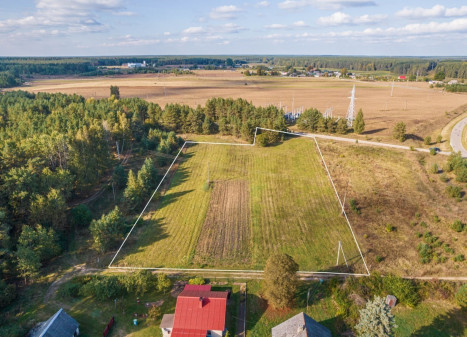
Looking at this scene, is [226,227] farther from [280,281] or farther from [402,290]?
[402,290]

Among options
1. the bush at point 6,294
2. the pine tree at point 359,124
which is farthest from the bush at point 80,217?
the pine tree at point 359,124

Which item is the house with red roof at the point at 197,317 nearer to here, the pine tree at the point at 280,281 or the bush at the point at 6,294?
the pine tree at the point at 280,281

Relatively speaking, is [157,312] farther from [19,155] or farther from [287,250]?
[19,155]

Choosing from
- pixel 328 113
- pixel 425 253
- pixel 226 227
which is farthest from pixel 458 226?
pixel 328 113

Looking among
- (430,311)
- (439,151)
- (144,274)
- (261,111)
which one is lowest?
(430,311)

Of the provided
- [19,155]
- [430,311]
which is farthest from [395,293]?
[19,155]
